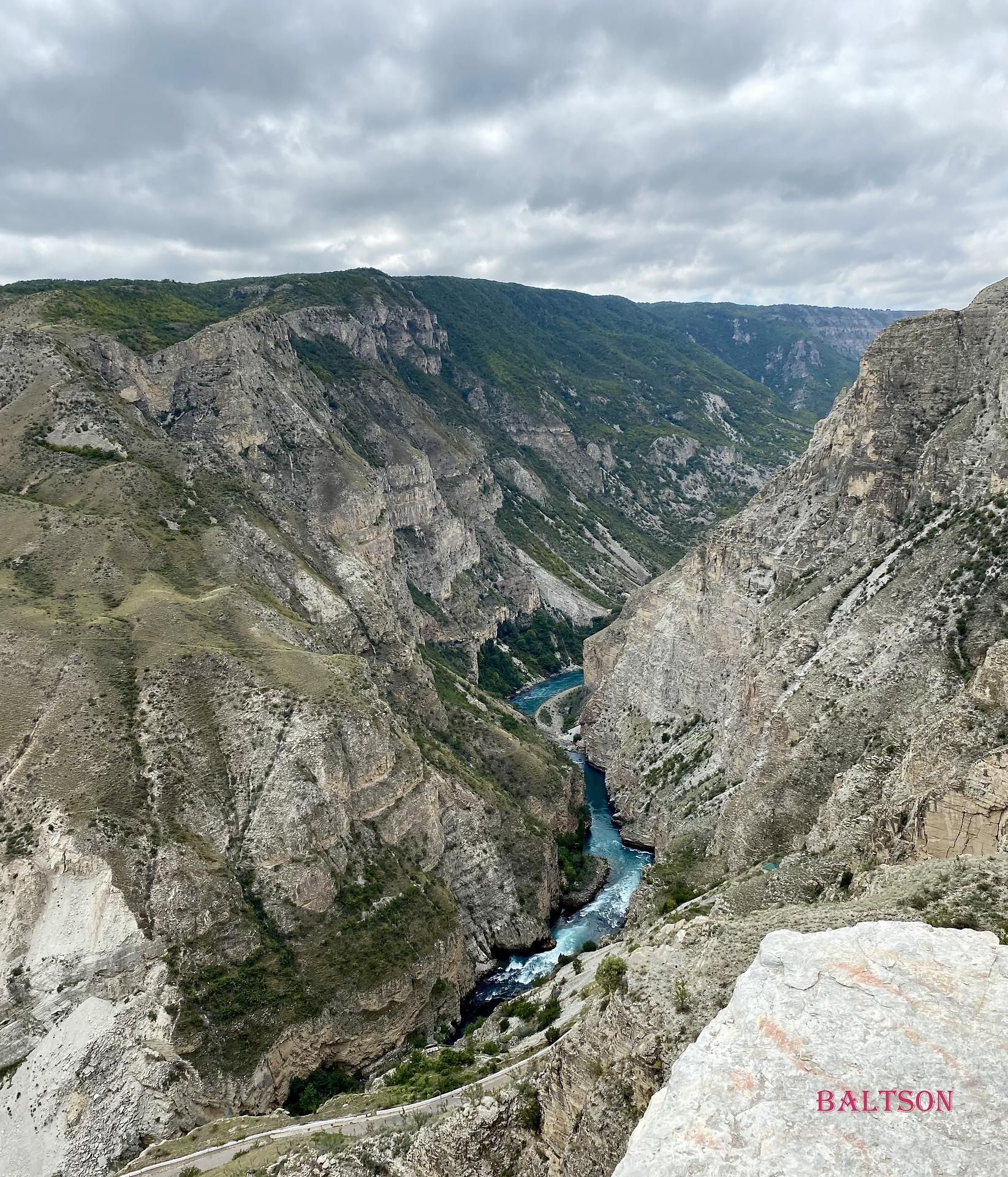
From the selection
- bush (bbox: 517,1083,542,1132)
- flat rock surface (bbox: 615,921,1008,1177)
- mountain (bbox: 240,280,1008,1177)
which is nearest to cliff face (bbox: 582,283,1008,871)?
mountain (bbox: 240,280,1008,1177)

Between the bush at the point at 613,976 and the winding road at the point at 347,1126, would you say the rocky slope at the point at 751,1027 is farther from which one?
the winding road at the point at 347,1126

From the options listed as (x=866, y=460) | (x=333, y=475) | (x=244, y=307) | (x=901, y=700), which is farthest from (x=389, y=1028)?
(x=244, y=307)

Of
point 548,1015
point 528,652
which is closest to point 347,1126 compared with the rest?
point 548,1015

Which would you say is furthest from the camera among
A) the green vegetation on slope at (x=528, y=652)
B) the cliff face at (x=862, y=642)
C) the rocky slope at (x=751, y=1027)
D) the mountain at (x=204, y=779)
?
the green vegetation on slope at (x=528, y=652)

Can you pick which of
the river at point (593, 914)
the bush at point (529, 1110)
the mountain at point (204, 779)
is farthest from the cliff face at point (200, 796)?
the bush at point (529, 1110)

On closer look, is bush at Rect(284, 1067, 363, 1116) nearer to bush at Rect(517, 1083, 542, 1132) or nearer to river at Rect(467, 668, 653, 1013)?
river at Rect(467, 668, 653, 1013)

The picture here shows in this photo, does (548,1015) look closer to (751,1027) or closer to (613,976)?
(613,976)
